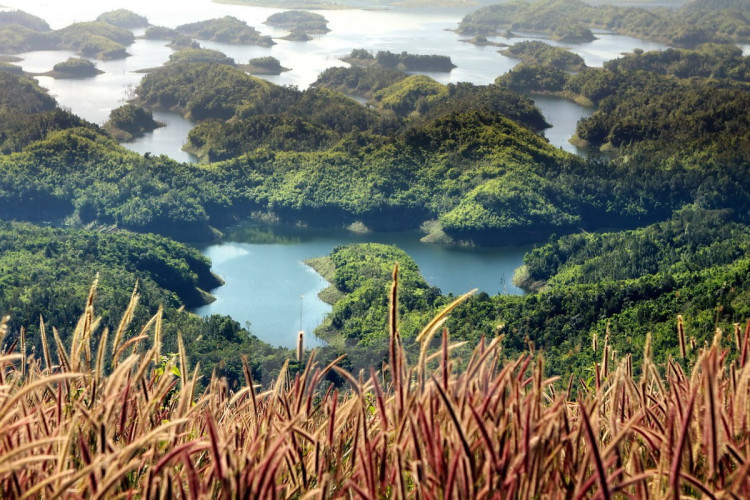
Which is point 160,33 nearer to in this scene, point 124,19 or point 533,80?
point 124,19

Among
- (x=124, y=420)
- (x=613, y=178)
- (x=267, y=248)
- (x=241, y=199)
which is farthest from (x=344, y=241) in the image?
(x=124, y=420)

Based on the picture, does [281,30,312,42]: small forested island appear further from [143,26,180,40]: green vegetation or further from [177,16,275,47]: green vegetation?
[143,26,180,40]: green vegetation

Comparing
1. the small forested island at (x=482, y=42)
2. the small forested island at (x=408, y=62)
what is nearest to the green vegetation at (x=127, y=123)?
the small forested island at (x=408, y=62)

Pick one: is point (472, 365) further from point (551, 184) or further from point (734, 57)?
point (734, 57)

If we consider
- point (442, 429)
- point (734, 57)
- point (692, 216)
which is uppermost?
point (442, 429)

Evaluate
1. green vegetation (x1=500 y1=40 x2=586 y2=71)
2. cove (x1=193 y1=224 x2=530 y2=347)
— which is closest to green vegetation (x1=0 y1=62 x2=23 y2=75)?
cove (x1=193 y1=224 x2=530 y2=347)

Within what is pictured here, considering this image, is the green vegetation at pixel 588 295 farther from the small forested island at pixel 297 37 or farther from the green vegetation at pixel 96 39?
the small forested island at pixel 297 37

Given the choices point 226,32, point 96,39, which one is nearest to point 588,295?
point 96,39
